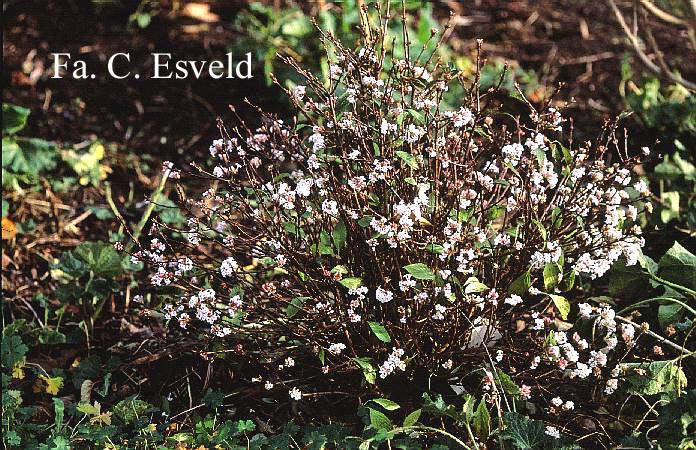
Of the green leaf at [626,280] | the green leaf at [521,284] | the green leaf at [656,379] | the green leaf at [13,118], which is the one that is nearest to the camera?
the green leaf at [521,284]

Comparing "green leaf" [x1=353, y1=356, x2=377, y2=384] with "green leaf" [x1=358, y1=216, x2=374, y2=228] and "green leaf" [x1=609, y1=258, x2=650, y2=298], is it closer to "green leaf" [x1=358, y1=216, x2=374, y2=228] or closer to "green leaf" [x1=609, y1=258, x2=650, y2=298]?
"green leaf" [x1=358, y1=216, x2=374, y2=228]

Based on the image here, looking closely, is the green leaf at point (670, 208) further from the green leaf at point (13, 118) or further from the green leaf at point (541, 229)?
the green leaf at point (13, 118)

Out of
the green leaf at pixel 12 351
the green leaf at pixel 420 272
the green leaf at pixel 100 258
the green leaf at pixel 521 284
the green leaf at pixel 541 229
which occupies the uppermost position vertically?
the green leaf at pixel 541 229

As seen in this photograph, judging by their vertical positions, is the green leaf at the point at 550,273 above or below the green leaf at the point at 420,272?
below

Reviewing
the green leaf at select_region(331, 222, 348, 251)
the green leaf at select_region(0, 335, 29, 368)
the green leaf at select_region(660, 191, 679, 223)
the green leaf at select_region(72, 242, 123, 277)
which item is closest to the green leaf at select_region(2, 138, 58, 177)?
the green leaf at select_region(72, 242, 123, 277)

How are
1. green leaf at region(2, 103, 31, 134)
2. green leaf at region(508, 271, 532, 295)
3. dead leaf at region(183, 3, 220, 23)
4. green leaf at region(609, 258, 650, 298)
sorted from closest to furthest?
green leaf at region(508, 271, 532, 295), green leaf at region(609, 258, 650, 298), green leaf at region(2, 103, 31, 134), dead leaf at region(183, 3, 220, 23)

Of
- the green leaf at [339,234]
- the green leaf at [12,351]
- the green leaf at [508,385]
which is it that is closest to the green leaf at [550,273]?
the green leaf at [508,385]
